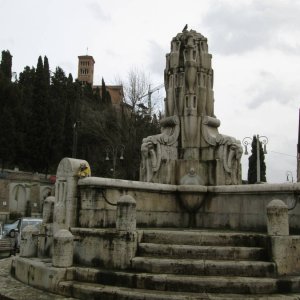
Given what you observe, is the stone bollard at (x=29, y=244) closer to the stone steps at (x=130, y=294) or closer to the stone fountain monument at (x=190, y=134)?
the stone steps at (x=130, y=294)

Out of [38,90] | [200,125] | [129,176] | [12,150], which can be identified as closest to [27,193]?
[12,150]

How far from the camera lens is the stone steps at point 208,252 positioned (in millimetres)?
7543

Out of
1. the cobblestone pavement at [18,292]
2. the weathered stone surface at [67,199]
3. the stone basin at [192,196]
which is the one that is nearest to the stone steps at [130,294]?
the cobblestone pavement at [18,292]

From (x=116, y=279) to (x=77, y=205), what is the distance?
2186 millimetres

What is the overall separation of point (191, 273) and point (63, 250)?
2284 mm

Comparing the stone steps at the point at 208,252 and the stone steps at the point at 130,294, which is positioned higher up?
the stone steps at the point at 208,252

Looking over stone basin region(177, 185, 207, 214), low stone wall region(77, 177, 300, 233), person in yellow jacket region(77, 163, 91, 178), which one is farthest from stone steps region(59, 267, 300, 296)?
stone basin region(177, 185, 207, 214)

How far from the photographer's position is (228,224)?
1069cm

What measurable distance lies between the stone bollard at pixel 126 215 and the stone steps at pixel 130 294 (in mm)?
1086

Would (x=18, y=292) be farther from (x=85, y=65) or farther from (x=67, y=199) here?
(x=85, y=65)

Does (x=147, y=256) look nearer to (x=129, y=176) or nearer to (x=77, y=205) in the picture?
(x=77, y=205)

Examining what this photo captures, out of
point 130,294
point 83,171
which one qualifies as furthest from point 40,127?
point 130,294

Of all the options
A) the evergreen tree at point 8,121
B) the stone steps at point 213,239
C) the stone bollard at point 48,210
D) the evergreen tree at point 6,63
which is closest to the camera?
the stone steps at point 213,239

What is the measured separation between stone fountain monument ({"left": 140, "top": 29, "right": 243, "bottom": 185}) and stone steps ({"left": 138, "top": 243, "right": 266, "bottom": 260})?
398 centimetres
